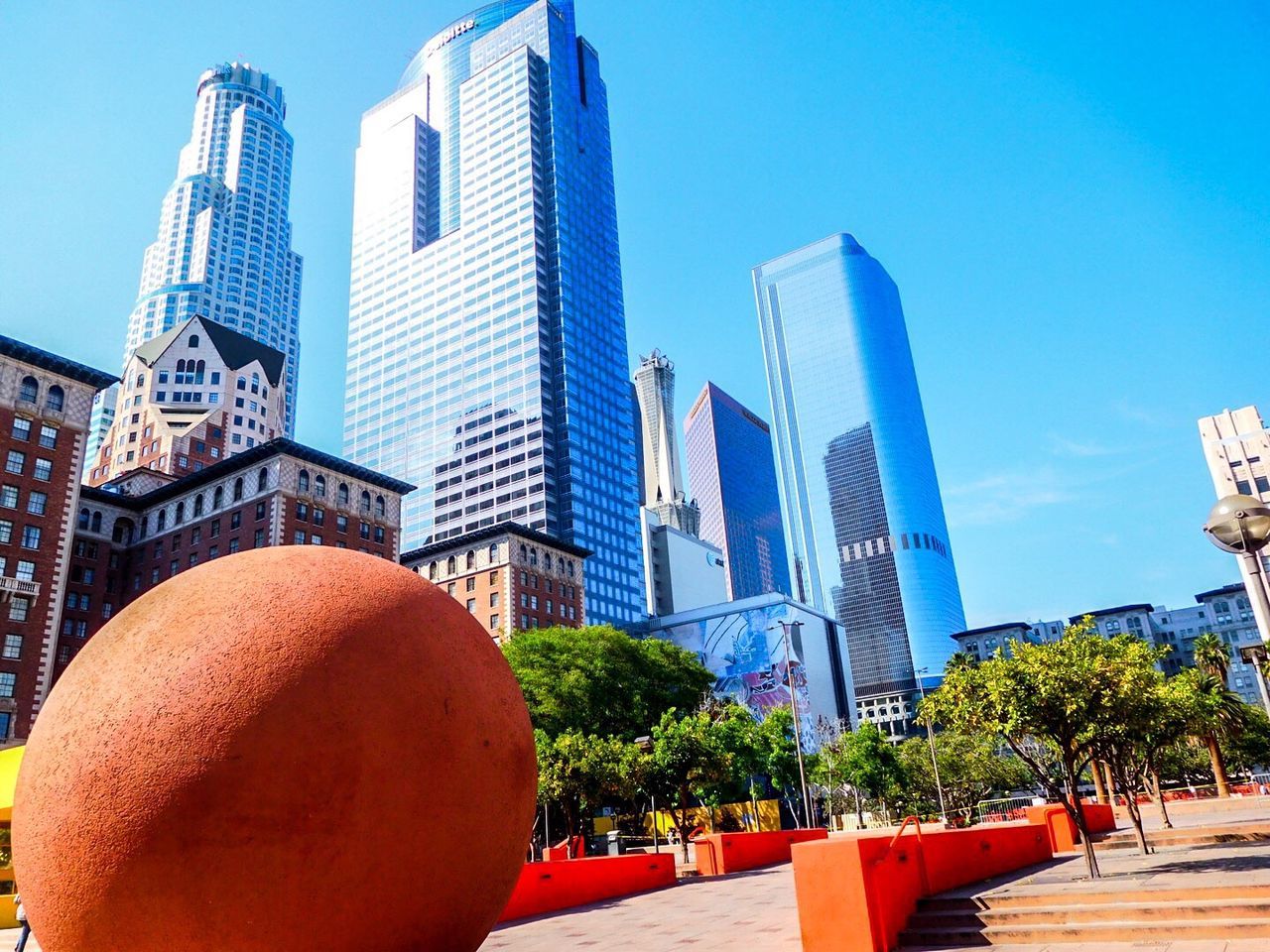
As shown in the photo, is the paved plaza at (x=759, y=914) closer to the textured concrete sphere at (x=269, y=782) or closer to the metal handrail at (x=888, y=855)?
the metal handrail at (x=888, y=855)

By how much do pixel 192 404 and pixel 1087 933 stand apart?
4238 inches

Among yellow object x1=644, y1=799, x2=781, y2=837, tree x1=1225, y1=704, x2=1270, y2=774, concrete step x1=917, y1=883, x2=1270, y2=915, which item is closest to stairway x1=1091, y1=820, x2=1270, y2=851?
concrete step x1=917, y1=883, x2=1270, y2=915

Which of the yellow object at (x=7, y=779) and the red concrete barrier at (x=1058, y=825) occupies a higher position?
the yellow object at (x=7, y=779)

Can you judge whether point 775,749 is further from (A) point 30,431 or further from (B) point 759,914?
(A) point 30,431

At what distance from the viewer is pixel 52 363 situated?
181 ft

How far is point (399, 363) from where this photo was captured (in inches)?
5851

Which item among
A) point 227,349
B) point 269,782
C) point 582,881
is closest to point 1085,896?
point 269,782

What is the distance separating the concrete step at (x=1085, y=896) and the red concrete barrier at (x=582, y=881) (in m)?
8.50

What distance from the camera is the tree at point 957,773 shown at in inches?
2222

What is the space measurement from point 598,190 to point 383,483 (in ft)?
318

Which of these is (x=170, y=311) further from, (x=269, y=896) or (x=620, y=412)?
(x=269, y=896)

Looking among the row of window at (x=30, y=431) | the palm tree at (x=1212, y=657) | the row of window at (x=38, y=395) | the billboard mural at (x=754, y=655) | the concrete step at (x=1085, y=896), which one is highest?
the row of window at (x=38, y=395)

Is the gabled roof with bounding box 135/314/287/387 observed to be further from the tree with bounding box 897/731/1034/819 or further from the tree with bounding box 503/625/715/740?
the tree with bounding box 897/731/1034/819

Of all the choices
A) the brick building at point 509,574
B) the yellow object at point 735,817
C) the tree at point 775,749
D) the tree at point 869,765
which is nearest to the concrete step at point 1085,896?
the tree at point 775,749
